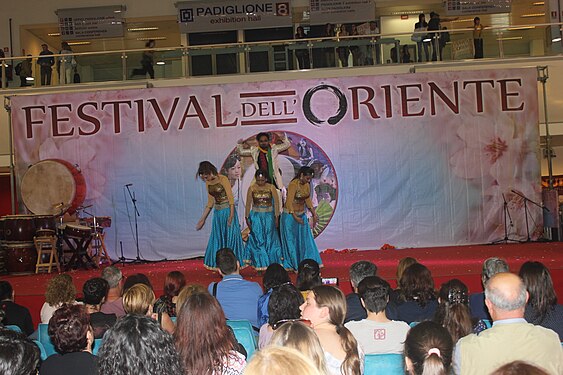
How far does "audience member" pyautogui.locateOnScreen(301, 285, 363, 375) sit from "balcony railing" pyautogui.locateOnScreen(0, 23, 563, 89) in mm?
9723

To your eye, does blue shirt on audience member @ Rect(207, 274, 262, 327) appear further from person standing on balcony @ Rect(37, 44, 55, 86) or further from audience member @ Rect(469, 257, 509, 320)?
person standing on balcony @ Rect(37, 44, 55, 86)

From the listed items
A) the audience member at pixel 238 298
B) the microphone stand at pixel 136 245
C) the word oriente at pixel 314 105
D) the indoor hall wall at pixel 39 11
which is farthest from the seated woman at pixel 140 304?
the indoor hall wall at pixel 39 11

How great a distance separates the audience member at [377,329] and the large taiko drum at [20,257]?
7917mm

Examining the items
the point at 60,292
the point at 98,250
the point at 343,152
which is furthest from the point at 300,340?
the point at 343,152

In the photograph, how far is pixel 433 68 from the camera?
12727 mm

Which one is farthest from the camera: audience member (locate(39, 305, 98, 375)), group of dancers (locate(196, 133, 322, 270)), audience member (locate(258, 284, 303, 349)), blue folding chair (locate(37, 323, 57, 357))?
group of dancers (locate(196, 133, 322, 270))

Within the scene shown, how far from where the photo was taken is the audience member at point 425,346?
8.76 ft

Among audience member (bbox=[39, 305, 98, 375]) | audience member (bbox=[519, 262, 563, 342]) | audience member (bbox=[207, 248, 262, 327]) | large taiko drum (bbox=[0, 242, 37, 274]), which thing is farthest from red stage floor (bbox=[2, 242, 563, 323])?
audience member (bbox=[39, 305, 98, 375])

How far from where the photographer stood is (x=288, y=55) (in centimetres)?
1296

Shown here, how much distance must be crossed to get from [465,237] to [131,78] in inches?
245

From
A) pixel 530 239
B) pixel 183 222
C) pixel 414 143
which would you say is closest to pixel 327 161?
pixel 414 143

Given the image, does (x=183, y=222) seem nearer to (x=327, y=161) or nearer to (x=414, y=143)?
(x=327, y=161)

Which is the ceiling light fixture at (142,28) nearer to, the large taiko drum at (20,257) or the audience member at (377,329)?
the large taiko drum at (20,257)

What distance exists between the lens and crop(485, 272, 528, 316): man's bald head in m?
2.97
